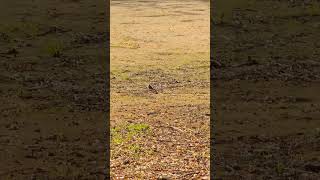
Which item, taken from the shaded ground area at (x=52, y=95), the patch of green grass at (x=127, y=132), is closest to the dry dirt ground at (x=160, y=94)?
the patch of green grass at (x=127, y=132)

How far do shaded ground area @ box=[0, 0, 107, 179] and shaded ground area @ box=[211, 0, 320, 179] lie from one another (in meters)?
1.31

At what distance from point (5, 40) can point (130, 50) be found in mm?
2345

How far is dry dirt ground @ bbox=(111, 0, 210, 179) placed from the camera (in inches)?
222

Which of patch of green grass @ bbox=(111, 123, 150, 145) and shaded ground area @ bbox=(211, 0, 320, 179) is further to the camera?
patch of green grass @ bbox=(111, 123, 150, 145)

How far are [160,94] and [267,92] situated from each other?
1.37 metres

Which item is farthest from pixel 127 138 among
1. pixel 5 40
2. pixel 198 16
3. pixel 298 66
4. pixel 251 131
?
pixel 198 16

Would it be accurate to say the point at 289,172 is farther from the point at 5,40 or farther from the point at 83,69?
the point at 5,40

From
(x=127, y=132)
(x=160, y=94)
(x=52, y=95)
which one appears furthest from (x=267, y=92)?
(x=52, y=95)

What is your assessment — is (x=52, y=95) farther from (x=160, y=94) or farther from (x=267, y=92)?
(x=267, y=92)

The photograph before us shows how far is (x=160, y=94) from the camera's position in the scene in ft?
27.2

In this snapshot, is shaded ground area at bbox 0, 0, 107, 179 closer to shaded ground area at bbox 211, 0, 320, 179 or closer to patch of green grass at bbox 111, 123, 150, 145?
patch of green grass at bbox 111, 123, 150, 145

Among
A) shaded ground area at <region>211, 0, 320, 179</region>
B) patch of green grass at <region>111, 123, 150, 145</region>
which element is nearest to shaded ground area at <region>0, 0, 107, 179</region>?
patch of green grass at <region>111, 123, 150, 145</region>

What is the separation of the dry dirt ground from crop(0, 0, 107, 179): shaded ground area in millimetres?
230

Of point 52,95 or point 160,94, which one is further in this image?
point 160,94
